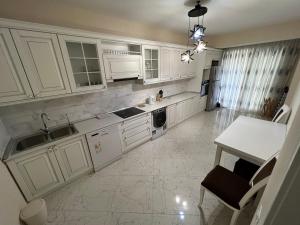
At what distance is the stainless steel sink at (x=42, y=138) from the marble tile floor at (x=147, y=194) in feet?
2.71

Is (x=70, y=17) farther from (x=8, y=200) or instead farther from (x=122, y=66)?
(x=8, y=200)

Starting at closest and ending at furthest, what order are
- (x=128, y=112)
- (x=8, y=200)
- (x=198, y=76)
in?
(x=8, y=200), (x=128, y=112), (x=198, y=76)

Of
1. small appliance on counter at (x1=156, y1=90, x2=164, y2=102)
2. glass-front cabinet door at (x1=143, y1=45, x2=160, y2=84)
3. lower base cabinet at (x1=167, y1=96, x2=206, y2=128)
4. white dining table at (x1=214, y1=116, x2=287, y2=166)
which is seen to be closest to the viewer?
white dining table at (x1=214, y1=116, x2=287, y2=166)

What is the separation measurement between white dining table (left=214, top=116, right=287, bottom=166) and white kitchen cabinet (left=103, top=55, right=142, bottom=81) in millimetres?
1973

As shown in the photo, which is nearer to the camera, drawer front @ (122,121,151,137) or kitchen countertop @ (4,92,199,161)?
kitchen countertop @ (4,92,199,161)

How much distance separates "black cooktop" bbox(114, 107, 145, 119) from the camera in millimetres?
2742

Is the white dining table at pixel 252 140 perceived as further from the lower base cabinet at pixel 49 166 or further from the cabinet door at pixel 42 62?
the cabinet door at pixel 42 62

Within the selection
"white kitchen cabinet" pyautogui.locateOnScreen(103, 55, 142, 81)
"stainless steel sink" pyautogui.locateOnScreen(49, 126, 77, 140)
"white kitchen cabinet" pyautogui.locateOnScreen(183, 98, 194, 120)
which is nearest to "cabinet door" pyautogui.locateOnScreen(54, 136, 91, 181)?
"stainless steel sink" pyautogui.locateOnScreen(49, 126, 77, 140)

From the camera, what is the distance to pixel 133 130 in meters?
2.79

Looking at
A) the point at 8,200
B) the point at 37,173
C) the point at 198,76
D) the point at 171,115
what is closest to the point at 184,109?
the point at 171,115

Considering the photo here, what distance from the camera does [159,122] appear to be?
3.26 m

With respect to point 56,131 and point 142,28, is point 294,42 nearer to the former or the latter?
point 142,28

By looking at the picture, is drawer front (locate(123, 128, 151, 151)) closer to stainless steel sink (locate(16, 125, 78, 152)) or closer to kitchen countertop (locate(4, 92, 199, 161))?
kitchen countertop (locate(4, 92, 199, 161))

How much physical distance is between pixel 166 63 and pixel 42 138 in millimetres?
3053
